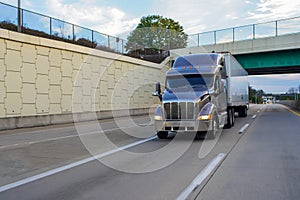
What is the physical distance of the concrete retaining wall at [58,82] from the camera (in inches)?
703

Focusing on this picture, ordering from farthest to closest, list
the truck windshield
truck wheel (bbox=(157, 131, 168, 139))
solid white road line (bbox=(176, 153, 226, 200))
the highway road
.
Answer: the truck windshield, truck wheel (bbox=(157, 131, 168, 139)), the highway road, solid white road line (bbox=(176, 153, 226, 200))

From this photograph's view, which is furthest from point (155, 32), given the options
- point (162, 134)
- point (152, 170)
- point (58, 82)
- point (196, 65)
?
point (152, 170)

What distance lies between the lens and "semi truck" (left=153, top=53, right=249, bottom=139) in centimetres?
1102

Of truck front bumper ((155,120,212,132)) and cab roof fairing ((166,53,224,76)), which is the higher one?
cab roof fairing ((166,53,224,76))

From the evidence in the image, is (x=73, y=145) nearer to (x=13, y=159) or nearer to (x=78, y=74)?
(x=13, y=159)

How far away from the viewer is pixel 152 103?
117 feet

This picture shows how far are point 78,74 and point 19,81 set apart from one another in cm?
574

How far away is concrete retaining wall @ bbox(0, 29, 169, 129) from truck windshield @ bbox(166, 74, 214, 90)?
10133 millimetres

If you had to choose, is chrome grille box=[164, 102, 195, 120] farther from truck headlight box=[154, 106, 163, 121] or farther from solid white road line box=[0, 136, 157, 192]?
solid white road line box=[0, 136, 157, 192]

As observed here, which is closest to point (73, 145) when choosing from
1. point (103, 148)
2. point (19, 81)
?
point (103, 148)

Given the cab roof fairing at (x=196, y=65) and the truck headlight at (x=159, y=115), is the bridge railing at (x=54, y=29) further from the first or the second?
the truck headlight at (x=159, y=115)

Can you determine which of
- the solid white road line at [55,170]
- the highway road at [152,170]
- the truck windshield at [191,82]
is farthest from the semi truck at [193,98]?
the solid white road line at [55,170]

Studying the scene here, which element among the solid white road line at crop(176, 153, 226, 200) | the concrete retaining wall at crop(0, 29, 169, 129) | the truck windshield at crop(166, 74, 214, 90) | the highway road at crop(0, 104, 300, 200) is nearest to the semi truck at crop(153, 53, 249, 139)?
the truck windshield at crop(166, 74, 214, 90)

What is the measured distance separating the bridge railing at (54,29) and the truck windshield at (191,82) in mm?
12943
